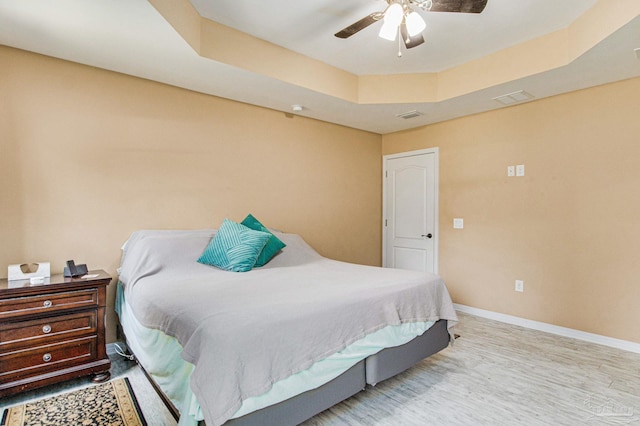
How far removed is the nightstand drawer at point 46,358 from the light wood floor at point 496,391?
19 centimetres

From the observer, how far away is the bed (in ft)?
4.58

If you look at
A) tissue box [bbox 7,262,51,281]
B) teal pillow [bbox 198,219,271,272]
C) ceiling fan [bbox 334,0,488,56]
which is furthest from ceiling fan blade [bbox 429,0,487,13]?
tissue box [bbox 7,262,51,281]

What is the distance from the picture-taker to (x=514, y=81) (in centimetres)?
302

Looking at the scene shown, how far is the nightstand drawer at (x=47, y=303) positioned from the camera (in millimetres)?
2010

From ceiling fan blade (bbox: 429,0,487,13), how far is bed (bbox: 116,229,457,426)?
1704mm

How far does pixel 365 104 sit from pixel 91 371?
3307 mm

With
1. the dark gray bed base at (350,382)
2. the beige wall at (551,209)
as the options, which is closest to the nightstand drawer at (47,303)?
the dark gray bed base at (350,382)

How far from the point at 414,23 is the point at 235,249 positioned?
2.08m

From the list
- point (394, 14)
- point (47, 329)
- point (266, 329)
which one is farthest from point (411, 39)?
point (47, 329)

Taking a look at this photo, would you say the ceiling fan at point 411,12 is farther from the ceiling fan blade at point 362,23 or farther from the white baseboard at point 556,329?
the white baseboard at point 556,329

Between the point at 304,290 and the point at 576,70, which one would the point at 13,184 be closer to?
the point at 304,290

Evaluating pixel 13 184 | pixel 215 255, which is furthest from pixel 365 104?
pixel 13 184

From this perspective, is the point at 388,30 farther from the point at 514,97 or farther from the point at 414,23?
the point at 514,97

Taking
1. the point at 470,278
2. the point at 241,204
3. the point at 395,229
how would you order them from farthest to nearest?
the point at 395,229, the point at 470,278, the point at 241,204
